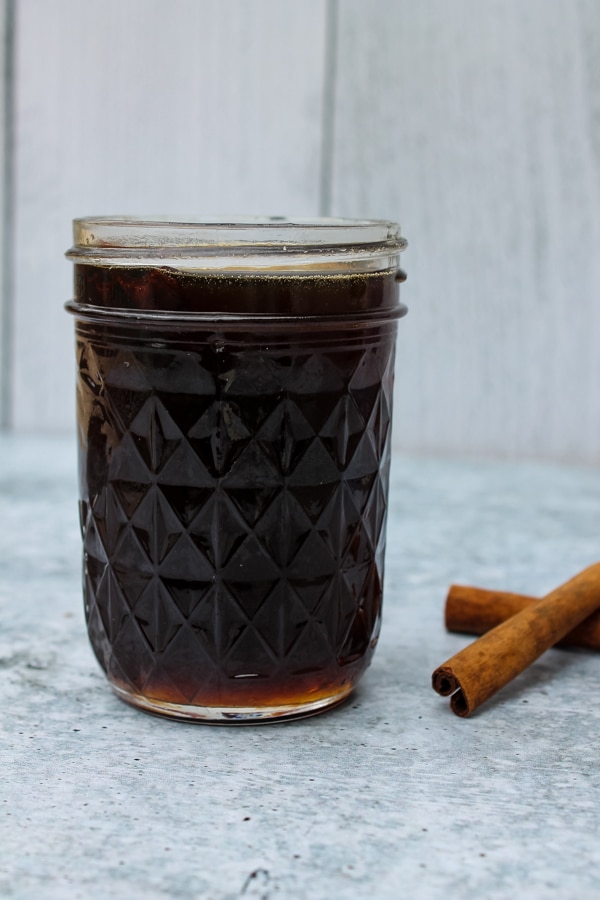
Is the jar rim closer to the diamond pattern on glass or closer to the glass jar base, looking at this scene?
the diamond pattern on glass

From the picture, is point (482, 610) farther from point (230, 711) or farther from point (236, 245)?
point (236, 245)

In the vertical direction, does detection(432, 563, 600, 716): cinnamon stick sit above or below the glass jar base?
above

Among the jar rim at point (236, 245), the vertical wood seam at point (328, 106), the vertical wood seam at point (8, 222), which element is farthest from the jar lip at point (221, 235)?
the vertical wood seam at point (8, 222)

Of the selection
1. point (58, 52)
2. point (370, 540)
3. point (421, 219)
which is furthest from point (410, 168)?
point (370, 540)

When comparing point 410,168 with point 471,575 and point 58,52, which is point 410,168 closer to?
point 58,52

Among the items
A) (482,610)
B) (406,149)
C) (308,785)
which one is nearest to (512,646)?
(482,610)

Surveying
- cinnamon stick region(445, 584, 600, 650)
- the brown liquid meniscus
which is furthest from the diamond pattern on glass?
cinnamon stick region(445, 584, 600, 650)
